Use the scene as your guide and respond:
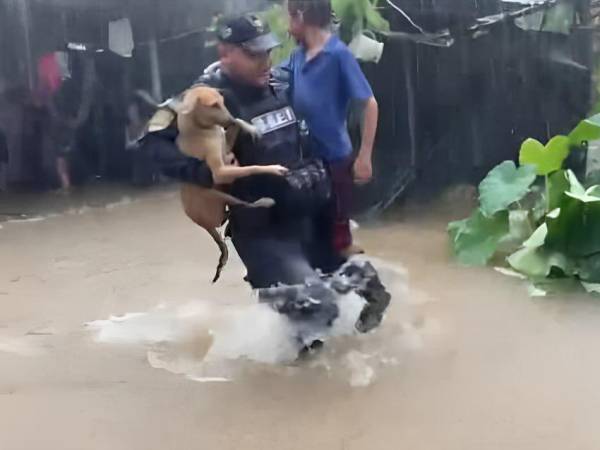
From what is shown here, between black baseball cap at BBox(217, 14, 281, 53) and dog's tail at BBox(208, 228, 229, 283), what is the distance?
20.0 inches

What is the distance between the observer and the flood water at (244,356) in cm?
209

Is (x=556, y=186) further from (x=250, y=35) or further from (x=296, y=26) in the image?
(x=250, y=35)

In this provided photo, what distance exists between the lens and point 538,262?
3346mm

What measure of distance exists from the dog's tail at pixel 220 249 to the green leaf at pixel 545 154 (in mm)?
1535

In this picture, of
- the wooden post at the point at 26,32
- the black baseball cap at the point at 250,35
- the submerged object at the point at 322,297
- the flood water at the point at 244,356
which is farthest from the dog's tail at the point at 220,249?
the wooden post at the point at 26,32

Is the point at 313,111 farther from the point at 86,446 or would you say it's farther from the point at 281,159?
the point at 86,446

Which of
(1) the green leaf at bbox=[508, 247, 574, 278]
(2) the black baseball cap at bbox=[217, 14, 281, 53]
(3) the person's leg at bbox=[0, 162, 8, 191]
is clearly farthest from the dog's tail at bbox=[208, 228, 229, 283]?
(3) the person's leg at bbox=[0, 162, 8, 191]

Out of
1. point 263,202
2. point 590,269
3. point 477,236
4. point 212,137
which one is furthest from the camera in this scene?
point 477,236

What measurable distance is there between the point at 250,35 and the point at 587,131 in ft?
5.70

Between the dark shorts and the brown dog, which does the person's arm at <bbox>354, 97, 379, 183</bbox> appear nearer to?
the dark shorts

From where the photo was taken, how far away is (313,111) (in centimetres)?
247

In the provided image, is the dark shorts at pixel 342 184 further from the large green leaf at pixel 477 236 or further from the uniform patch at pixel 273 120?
the large green leaf at pixel 477 236

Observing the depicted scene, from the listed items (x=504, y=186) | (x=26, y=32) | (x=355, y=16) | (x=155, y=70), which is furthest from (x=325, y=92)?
(x=26, y=32)

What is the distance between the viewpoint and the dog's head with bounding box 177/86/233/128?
2.30 meters
